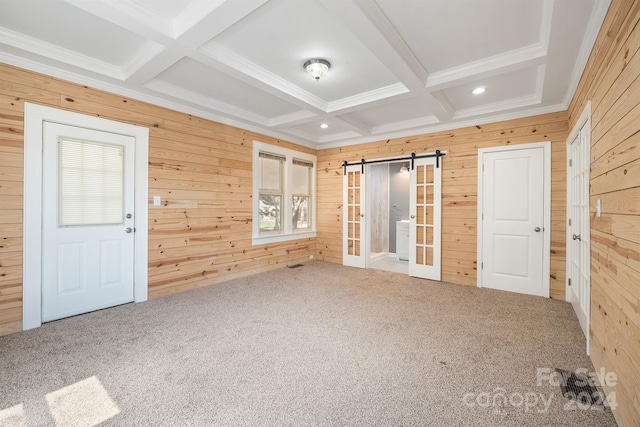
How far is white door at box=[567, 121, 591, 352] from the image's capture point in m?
2.43

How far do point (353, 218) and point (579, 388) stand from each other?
398 centimetres

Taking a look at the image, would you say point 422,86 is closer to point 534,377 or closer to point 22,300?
point 534,377

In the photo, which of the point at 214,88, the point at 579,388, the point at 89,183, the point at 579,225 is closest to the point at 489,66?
the point at 579,225

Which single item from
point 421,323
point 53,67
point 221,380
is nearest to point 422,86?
point 421,323

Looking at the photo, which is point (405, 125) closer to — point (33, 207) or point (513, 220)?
point (513, 220)

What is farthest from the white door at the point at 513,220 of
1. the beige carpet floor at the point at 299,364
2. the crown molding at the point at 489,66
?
the crown molding at the point at 489,66

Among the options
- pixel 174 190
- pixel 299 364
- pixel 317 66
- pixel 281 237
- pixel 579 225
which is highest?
pixel 317 66

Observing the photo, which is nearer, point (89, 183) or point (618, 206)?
point (618, 206)

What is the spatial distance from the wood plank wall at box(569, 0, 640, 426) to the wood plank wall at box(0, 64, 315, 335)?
4113 millimetres

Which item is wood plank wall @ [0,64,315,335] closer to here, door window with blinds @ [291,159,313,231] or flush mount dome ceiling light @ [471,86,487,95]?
door window with blinds @ [291,159,313,231]

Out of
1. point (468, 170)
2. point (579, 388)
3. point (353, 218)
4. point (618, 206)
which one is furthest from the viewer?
A: point (353, 218)

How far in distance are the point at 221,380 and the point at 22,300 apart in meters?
2.25

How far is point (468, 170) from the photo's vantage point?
4184 mm

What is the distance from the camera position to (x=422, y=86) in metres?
3.01
